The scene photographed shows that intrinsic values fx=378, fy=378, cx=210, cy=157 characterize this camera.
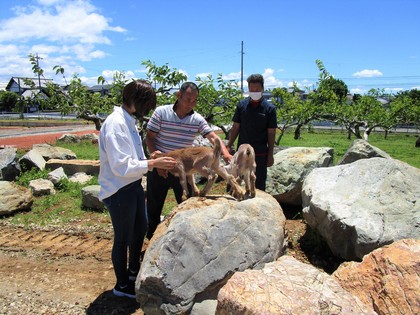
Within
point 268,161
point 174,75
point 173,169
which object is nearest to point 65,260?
point 173,169

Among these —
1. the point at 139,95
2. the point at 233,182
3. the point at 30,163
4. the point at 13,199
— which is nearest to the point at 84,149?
the point at 30,163

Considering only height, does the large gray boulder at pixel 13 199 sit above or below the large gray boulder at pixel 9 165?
below

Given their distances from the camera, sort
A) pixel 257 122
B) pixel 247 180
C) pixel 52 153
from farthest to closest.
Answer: pixel 52 153
pixel 257 122
pixel 247 180

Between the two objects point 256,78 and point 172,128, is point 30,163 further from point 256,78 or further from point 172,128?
point 256,78

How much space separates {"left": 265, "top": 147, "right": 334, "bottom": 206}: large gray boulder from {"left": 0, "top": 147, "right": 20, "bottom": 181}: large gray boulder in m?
8.55

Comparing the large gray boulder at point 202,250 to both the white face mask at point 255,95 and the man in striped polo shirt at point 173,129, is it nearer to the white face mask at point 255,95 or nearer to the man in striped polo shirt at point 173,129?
the man in striped polo shirt at point 173,129

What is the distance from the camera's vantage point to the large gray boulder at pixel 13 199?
928cm

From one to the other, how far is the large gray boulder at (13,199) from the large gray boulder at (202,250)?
5.98 meters

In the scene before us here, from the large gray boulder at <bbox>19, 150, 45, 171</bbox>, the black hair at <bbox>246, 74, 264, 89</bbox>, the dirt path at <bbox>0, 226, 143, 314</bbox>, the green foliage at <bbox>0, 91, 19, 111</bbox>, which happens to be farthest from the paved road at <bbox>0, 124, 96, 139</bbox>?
the black hair at <bbox>246, 74, 264, 89</bbox>

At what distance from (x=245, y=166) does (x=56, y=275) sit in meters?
3.51

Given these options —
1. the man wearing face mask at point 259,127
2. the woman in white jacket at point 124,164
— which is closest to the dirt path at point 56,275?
the woman in white jacket at point 124,164

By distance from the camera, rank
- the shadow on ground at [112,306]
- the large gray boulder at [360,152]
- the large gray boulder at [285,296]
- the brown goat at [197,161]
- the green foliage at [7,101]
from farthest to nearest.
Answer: the green foliage at [7,101] < the large gray boulder at [360,152] < the brown goat at [197,161] < the shadow on ground at [112,306] < the large gray boulder at [285,296]

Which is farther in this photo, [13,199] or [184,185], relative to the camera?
[13,199]

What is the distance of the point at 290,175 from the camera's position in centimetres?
861
